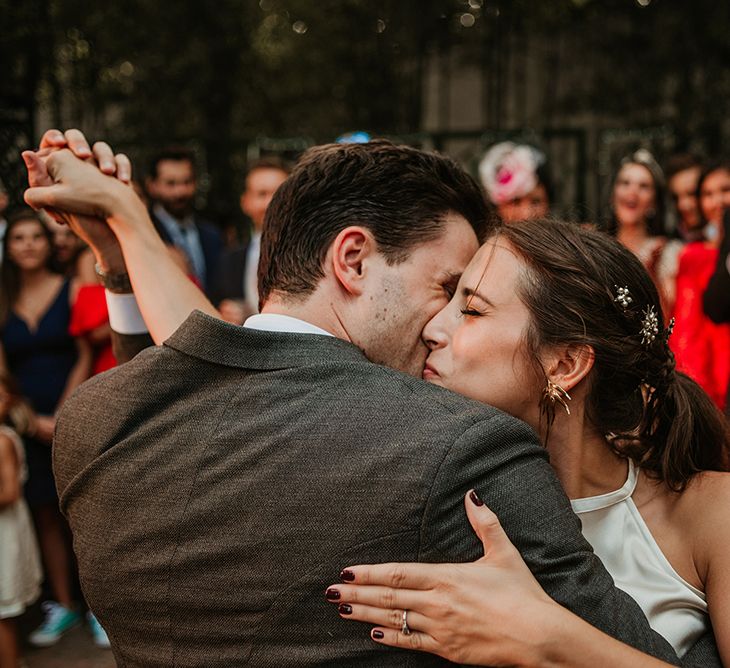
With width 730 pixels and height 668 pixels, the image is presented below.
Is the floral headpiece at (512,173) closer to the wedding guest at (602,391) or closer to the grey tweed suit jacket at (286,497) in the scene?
the wedding guest at (602,391)

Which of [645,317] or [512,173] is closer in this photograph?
[645,317]

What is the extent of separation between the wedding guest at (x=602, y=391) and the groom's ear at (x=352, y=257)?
214 millimetres

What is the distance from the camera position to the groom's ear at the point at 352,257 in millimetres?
1934

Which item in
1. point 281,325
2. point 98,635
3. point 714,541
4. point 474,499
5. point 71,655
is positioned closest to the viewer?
point 474,499

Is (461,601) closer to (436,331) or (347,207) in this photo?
(436,331)

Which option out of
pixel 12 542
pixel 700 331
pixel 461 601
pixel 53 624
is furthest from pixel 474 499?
pixel 53 624

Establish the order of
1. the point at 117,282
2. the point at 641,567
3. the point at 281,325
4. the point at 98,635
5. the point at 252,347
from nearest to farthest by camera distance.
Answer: the point at 252,347 < the point at 281,325 < the point at 641,567 < the point at 117,282 < the point at 98,635

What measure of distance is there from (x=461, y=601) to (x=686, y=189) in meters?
4.70

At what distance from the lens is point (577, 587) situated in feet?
5.08

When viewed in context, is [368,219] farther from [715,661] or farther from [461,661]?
[715,661]

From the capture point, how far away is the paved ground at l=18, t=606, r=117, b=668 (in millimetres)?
4770

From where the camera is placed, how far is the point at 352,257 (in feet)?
6.41

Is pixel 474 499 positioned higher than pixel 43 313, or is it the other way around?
pixel 474 499

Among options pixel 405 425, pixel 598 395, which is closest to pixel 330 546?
pixel 405 425
